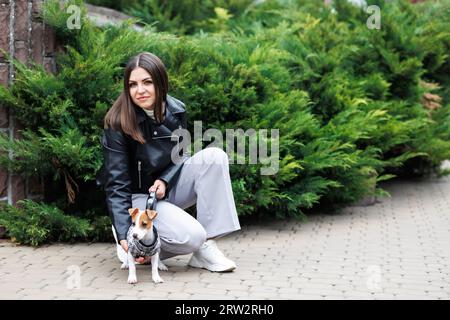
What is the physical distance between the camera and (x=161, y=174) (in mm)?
5324

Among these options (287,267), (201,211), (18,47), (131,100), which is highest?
(18,47)

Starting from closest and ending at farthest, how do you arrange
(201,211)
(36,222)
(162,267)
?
(201,211)
(162,267)
(36,222)

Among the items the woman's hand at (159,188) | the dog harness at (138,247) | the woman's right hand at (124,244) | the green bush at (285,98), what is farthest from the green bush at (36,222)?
the dog harness at (138,247)

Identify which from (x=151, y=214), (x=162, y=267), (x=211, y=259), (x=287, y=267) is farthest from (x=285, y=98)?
(x=151, y=214)

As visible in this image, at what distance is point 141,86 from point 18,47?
163 centimetres

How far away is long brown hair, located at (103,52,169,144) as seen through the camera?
5.09 meters

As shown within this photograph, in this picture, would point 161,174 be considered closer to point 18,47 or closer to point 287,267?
point 287,267

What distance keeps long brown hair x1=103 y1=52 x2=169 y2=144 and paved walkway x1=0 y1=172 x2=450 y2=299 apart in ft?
3.43

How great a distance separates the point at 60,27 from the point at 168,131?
1663mm

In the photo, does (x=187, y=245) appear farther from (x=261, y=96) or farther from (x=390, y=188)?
(x=390, y=188)

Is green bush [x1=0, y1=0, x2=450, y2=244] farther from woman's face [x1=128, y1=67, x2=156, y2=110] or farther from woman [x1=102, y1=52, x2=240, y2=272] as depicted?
woman's face [x1=128, y1=67, x2=156, y2=110]

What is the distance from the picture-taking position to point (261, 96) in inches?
282

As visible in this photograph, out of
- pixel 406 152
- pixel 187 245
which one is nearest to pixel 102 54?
pixel 187 245
